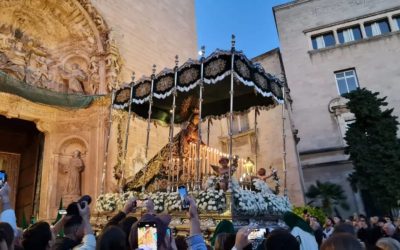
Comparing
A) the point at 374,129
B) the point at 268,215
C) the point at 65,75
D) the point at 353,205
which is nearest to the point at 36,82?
the point at 65,75

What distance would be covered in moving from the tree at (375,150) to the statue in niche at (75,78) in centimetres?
1131

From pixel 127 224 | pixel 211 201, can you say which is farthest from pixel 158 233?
pixel 211 201

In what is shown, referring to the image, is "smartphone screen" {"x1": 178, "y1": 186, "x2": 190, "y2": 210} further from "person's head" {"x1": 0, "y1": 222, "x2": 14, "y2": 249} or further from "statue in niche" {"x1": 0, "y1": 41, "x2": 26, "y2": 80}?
"statue in niche" {"x1": 0, "y1": 41, "x2": 26, "y2": 80}

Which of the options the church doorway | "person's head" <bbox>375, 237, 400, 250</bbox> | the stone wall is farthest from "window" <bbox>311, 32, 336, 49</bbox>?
"person's head" <bbox>375, 237, 400, 250</bbox>

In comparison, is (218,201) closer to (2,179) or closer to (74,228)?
(74,228)

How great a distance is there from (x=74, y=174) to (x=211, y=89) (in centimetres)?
503

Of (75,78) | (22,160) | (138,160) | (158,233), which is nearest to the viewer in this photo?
(158,233)

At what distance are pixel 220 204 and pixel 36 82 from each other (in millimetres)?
Answer: 7449

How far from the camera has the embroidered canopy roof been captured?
23.8 ft

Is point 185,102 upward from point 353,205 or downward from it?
upward

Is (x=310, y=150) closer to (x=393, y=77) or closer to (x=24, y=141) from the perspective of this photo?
(x=393, y=77)

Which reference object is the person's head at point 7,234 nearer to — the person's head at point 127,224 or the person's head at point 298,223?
the person's head at point 127,224

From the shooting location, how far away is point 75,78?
10.8m

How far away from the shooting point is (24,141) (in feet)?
38.9
